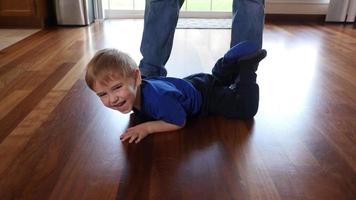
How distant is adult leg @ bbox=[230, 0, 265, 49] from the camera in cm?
121

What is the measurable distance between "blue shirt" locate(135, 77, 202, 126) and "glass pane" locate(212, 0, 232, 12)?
2.79 meters

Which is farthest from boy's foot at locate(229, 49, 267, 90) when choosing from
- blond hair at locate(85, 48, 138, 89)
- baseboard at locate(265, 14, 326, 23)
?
baseboard at locate(265, 14, 326, 23)

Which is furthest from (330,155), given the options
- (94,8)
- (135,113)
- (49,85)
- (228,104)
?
(94,8)

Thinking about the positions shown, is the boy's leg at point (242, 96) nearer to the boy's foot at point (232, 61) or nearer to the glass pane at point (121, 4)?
the boy's foot at point (232, 61)

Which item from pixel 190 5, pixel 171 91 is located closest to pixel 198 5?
pixel 190 5

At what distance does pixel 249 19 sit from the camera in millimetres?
1211

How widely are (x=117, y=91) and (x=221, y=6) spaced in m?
3.00

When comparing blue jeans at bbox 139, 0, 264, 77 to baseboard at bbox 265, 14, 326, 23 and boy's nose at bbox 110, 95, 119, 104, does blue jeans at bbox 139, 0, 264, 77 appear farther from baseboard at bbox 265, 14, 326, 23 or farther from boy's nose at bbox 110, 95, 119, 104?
baseboard at bbox 265, 14, 326, 23

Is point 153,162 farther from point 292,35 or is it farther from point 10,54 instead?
point 292,35

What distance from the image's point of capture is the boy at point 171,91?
2.81ft

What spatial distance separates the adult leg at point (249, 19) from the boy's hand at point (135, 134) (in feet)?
1.77

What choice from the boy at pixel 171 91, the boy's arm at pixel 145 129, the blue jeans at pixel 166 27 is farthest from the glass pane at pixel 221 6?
the boy's arm at pixel 145 129

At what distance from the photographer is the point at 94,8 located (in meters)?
3.29

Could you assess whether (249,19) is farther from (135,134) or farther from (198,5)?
(198,5)
